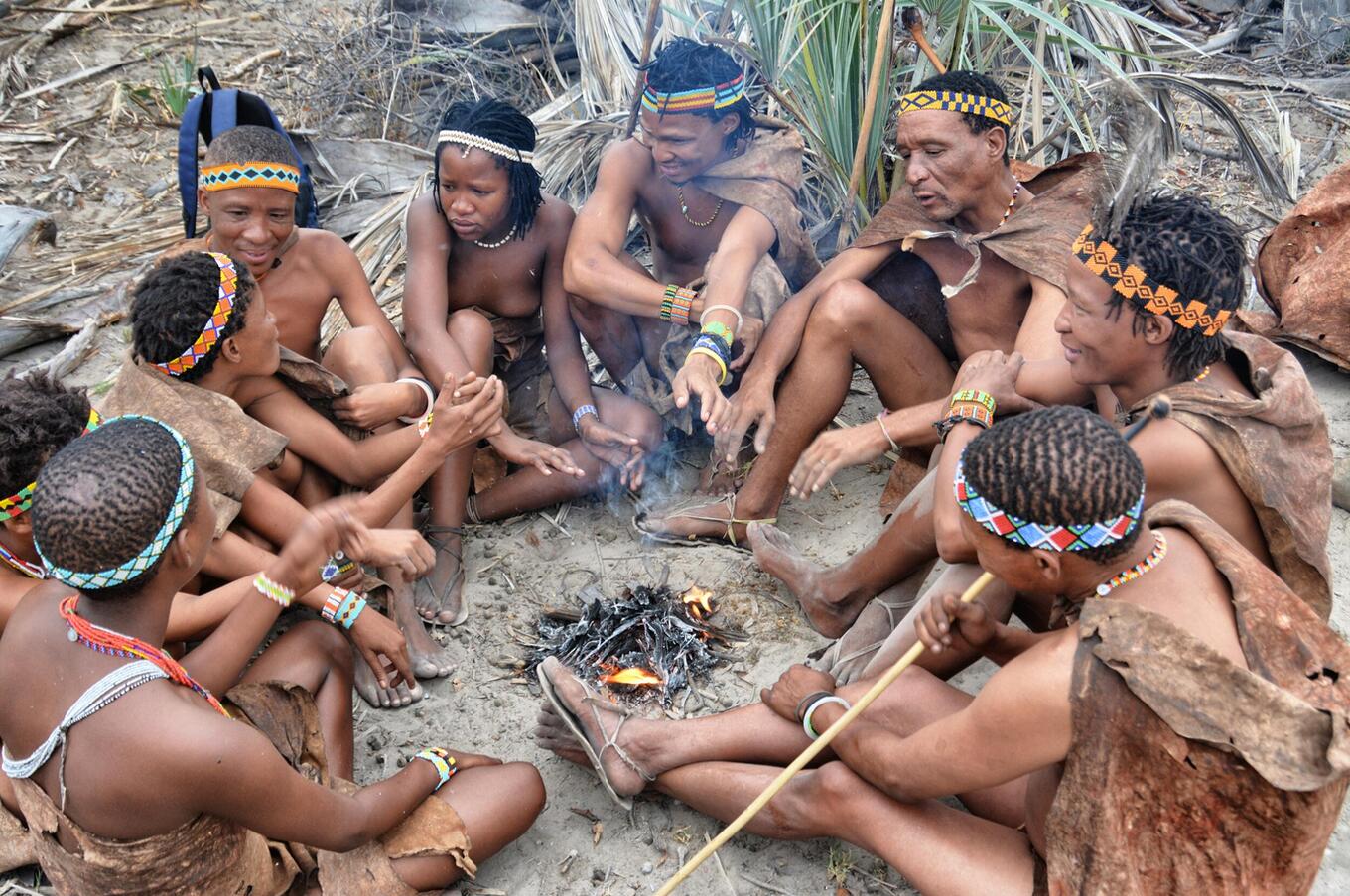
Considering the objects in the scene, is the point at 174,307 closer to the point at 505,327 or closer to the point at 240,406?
the point at 240,406

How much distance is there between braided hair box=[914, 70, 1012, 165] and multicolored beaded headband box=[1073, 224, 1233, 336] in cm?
119

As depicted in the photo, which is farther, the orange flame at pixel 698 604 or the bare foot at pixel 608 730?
the orange flame at pixel 698 604

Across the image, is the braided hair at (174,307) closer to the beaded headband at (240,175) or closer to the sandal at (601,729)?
the beaded headband at (240,175)

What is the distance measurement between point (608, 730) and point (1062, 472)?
5.12 ft

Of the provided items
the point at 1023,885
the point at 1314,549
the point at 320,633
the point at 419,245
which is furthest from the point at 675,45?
the point at 1023,885

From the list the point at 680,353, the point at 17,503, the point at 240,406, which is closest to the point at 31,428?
the point at 17,503

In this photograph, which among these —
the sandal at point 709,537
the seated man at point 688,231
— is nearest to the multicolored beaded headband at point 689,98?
the seated man at point 688,231

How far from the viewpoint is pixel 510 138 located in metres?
4.20

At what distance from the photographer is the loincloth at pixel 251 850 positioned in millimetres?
2184

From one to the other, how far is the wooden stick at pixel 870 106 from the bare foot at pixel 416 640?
91.9 inches

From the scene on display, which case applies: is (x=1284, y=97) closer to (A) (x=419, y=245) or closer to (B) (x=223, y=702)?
(A) (x=419, y=245)

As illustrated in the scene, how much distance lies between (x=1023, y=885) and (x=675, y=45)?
3243mm

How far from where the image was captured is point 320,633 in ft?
10.5

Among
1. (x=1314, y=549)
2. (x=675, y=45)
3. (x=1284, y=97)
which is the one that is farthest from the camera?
(x=1284, y=97)
